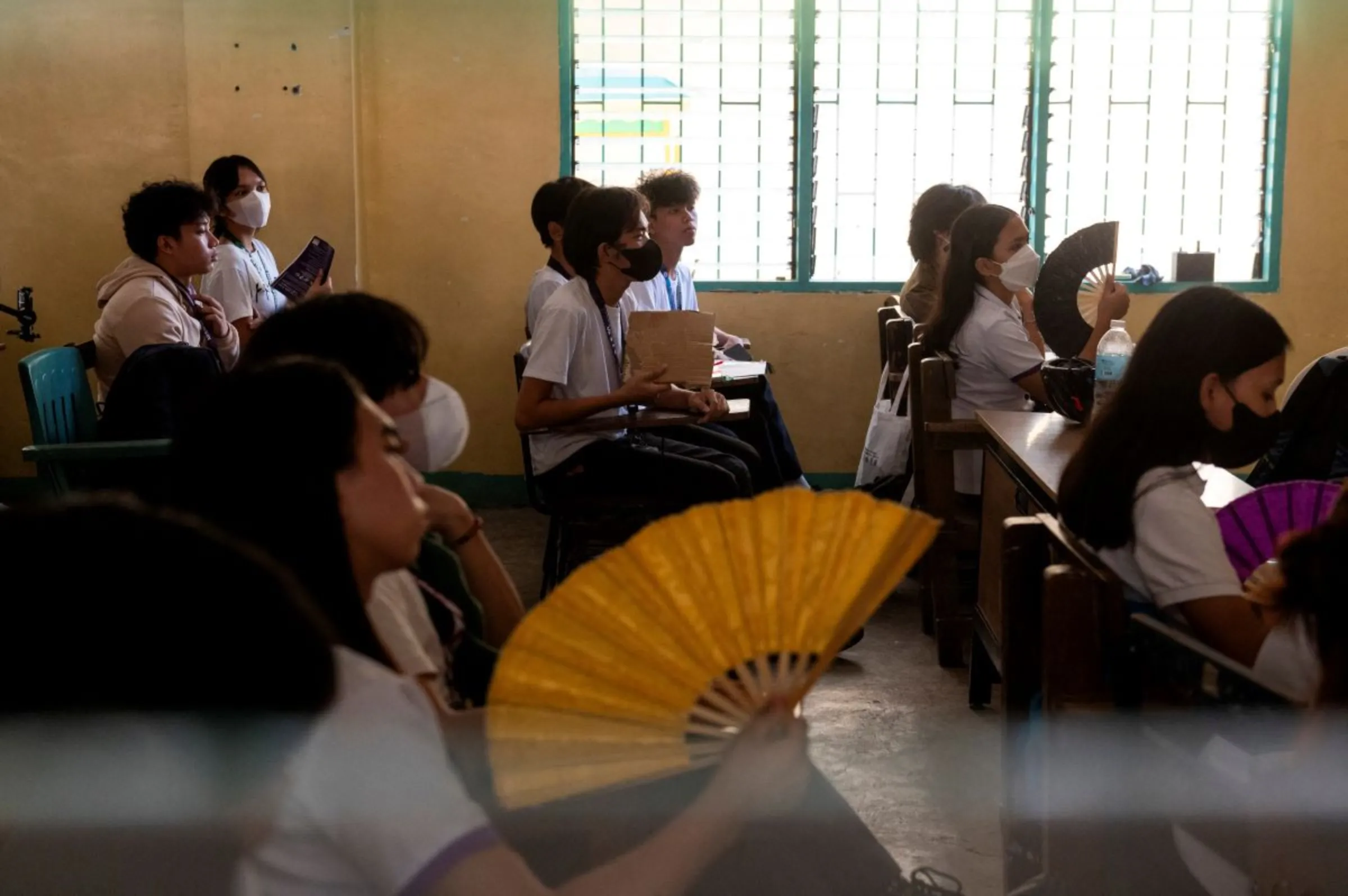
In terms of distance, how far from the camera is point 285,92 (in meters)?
5.62

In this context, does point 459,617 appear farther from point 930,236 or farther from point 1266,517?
point 930,236

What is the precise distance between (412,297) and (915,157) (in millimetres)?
2177

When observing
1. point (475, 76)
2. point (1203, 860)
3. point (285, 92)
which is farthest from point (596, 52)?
point (1203, 860)

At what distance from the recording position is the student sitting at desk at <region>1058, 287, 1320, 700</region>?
77.2 inches

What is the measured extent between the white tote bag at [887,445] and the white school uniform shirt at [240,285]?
1.99 m

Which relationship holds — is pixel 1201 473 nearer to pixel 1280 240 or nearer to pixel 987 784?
pixel 987 784

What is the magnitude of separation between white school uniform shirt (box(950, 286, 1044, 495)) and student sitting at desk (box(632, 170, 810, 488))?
823mm

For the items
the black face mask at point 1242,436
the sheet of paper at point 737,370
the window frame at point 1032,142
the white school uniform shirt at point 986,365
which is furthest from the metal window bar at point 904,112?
the black face mask at point 1242,436

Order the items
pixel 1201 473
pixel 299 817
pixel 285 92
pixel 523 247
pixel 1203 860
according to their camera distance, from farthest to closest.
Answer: pixel 523 247, pixel 285 92, pixel 1201 473, pixel 1203 860, pixel 299 817

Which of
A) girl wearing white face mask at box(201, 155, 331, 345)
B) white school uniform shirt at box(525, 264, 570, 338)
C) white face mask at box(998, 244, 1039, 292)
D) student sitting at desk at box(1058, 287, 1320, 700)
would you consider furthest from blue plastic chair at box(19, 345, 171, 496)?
white face mask at box(998, 244, 1039, 292)

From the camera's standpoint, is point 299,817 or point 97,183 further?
point 97,183

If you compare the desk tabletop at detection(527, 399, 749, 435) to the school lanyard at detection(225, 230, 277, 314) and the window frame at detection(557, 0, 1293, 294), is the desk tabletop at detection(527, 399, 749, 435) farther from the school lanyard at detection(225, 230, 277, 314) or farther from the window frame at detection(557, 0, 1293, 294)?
the window frame at detection(557, 0, 1293, 294)

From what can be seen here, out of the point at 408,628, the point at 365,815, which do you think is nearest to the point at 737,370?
the point at 408,628

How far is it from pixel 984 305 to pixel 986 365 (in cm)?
17
